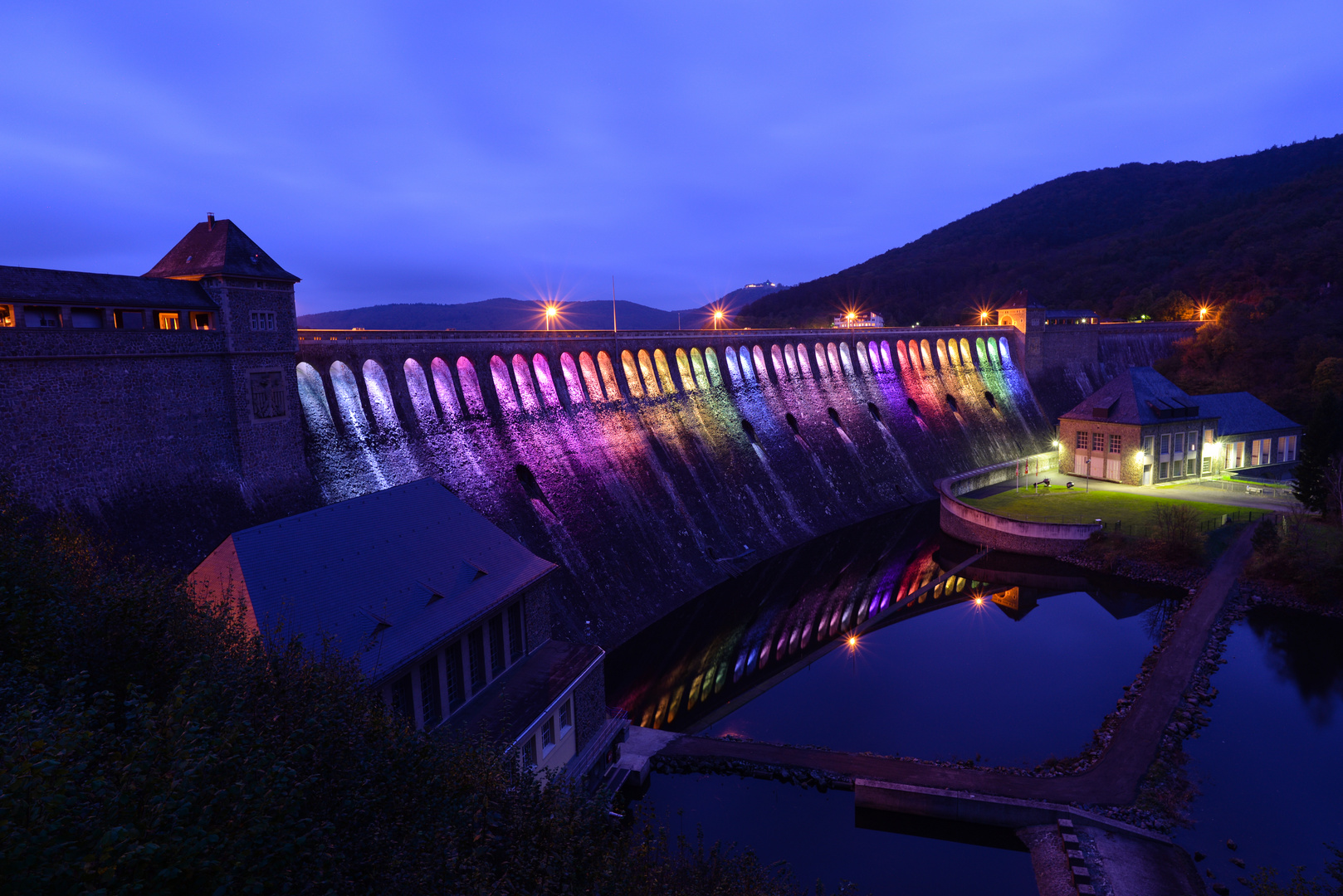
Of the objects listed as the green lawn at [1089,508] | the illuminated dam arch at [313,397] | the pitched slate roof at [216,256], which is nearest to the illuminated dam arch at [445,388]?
the illuminated dam arch at [313,397]

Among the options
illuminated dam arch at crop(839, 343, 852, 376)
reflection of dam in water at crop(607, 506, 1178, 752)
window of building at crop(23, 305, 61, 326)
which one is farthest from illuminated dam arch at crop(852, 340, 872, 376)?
window of building at crop(23, 305, 61, 326)

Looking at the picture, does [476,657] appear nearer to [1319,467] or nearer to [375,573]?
[375,573]

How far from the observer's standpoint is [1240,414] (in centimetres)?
5194

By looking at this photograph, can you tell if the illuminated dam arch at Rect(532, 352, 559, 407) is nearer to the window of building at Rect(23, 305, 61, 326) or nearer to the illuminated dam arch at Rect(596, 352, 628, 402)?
the illuminated dam arch at Rect(596, 352, 628, 402)

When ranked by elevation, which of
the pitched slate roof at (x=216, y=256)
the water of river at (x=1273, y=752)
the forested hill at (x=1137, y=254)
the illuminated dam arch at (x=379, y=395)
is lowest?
the water of river at (x=1273, y=752)

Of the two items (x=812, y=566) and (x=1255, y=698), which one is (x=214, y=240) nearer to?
(x=812, y=566)

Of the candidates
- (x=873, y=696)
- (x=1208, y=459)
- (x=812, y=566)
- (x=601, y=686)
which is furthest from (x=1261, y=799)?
(x=1208, y=459)

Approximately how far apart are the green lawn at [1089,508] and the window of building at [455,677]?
111 feet

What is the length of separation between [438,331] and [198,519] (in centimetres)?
1336

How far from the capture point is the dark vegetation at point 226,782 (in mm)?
6062

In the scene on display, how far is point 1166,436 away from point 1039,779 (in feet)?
131

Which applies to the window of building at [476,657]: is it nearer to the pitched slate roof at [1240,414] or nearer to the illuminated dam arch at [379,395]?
the illuminated dam arch at [379,395]

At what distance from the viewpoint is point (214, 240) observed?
22.8 m

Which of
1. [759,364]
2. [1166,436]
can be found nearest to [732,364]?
[759,364]
